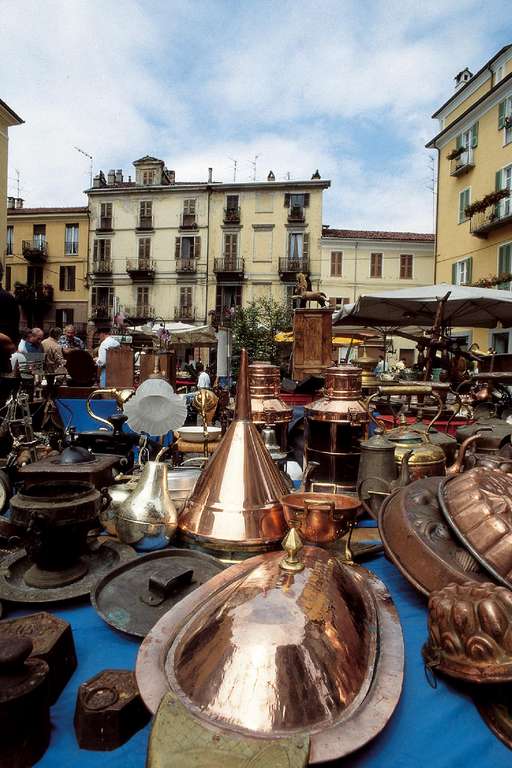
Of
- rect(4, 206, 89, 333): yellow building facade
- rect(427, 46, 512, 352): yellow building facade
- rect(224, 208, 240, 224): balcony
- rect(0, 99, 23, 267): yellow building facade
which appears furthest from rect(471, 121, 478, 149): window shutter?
rect(4, 206, 89, 333): yellow building facade

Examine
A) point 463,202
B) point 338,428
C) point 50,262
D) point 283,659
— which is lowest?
point 283,659

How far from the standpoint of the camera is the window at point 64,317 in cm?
2717

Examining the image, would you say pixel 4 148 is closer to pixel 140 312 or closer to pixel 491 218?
pixel 140 312

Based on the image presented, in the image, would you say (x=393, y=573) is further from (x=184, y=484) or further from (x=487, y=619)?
(x=184, y=484)

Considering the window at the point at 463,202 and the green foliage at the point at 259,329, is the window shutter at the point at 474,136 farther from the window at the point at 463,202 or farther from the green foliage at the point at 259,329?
the green foliage at the point at 259,329

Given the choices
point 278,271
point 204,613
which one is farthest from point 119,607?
point 278,271

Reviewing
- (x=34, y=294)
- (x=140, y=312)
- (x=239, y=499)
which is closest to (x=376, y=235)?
(x=140, y=312)

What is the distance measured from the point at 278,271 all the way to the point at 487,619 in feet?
82.8

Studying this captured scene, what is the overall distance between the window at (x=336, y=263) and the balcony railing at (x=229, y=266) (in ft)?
16.1

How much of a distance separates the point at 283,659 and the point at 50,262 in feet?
99.4

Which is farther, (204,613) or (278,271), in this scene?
(278,271)

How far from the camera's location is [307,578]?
1.14 meters

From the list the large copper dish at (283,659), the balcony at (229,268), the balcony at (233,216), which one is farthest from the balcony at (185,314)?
the large copper dish at (283,659)

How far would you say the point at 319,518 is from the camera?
1526mm
